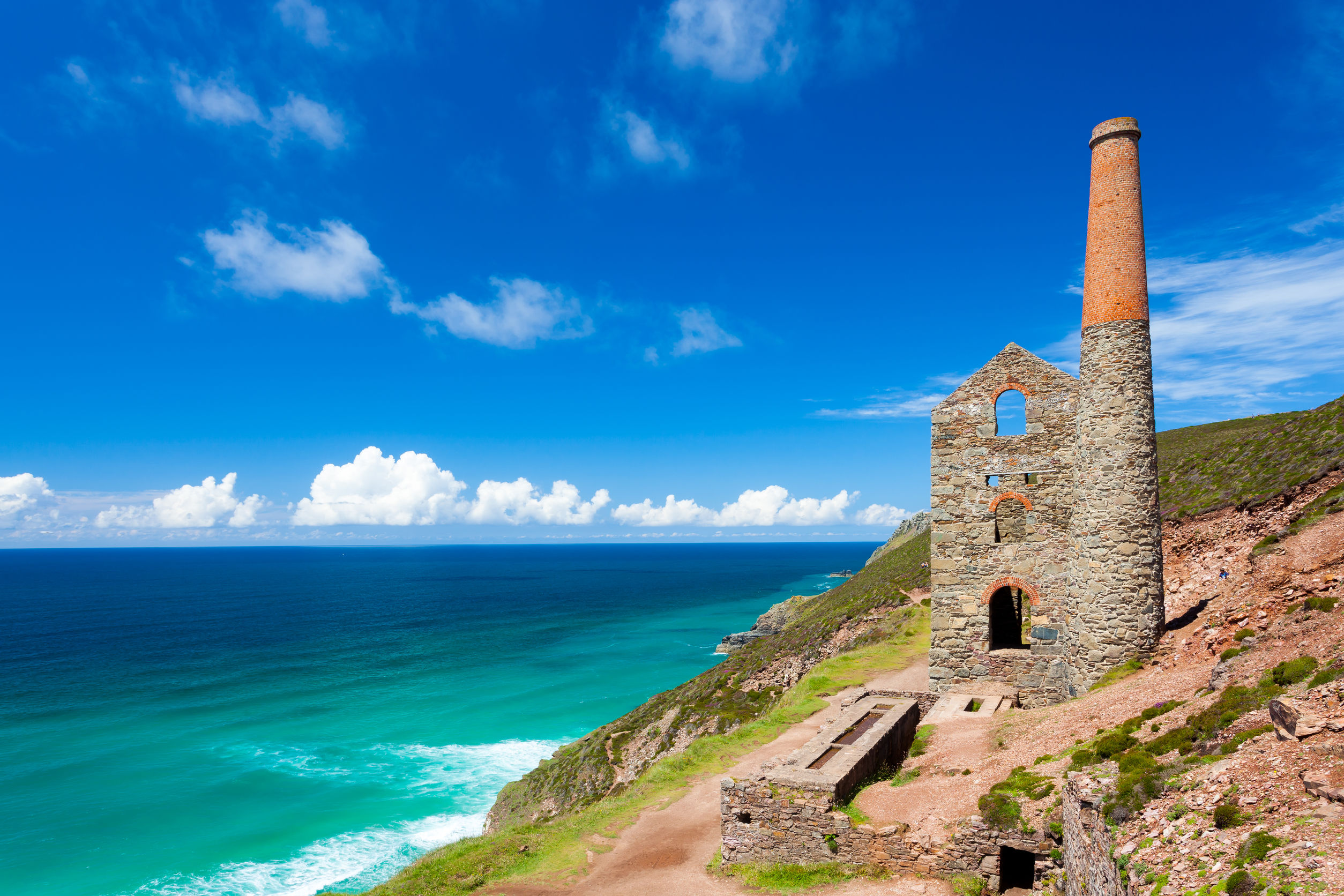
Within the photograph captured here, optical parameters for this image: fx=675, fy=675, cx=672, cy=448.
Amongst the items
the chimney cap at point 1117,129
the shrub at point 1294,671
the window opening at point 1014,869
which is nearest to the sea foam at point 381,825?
Answer: the window opening at point 1014,869

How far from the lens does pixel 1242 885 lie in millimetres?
5812

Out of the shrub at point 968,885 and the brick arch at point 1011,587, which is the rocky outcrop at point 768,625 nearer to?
the brick arch at point 1011,587

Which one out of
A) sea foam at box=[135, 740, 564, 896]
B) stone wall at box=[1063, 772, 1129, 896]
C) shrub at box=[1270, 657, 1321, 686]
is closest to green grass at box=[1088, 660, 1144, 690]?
stone wall at box=[1063, 772, 1129, 896]

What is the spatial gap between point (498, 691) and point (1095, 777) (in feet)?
Result: 152

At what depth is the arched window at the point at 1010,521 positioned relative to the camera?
725 inches

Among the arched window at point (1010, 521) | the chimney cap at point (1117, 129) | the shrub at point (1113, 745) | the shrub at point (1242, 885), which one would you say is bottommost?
the shrub at point (1113, 745)

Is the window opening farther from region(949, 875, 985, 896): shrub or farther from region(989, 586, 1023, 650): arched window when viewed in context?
region(989, 586, 1023, 650): arched window

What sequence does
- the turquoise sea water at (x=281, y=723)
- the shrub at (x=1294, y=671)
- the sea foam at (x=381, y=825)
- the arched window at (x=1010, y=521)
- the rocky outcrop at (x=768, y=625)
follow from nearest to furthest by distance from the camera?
the shrub at (x=1294, y=671)
the arched window at (x=1010, y=521)
the sea foam at (x=381, y=825)
the turquoise sea water at (x=281, y=723)
the rocky outcrop at (x=768, y=625)

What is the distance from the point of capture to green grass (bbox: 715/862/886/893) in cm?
1135

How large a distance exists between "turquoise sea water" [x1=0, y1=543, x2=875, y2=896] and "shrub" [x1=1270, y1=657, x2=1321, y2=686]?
26.7 m

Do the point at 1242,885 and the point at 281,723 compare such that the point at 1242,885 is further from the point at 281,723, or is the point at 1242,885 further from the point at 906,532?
the point at 906,532

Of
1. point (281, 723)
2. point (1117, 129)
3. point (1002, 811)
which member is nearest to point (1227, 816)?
point (1002, 811)

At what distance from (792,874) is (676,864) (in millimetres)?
2360

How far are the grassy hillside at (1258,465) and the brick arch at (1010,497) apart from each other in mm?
6876
